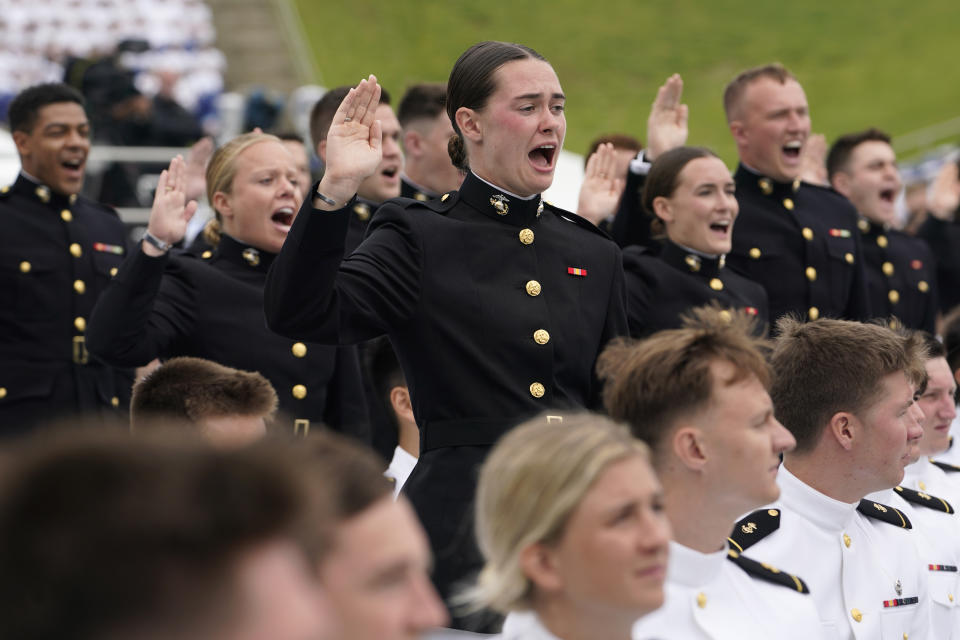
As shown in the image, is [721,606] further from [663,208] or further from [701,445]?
[663,208]

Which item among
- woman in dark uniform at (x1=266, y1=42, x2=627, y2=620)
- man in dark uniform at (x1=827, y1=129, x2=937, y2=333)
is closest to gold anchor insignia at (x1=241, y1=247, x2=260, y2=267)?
woman in dark uniform at (x1=266, y1=42, x2=627, y2=620)

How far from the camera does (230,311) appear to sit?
475 cm

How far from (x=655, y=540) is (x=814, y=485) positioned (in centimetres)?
168

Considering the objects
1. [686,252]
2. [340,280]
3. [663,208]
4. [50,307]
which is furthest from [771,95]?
[340,280]

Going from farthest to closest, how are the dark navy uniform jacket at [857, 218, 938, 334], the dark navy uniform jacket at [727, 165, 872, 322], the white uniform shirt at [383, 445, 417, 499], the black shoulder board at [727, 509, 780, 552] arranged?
1. the dark navy uniform jacket at [857, 218, 938, 334]
2. the dark navy uniform jacket at [727, 165, 872, 322]
3. the white uniform shirt at [383, 445, 417, 499]
4. the black shoulder board at [727, 509, 780, 552]

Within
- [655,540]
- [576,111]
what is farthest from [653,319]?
[576,111]

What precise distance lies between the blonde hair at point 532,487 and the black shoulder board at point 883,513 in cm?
A: 194

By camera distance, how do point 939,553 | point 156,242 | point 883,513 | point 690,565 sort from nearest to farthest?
point 690,565 → point 883,513 → point 156,242 → point 939,553

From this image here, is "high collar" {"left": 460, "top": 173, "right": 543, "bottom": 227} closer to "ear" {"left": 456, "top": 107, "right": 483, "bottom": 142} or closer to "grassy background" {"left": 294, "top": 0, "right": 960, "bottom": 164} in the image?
"ear" {"left": 456, "top": 107, "right": 483, "bottom": 142}

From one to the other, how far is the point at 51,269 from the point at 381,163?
142 cm

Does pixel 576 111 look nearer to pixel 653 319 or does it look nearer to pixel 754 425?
pixel 653 319

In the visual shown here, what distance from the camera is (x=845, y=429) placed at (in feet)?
12.8

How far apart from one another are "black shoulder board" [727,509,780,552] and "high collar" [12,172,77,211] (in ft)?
11.6

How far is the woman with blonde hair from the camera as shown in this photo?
2340mm
